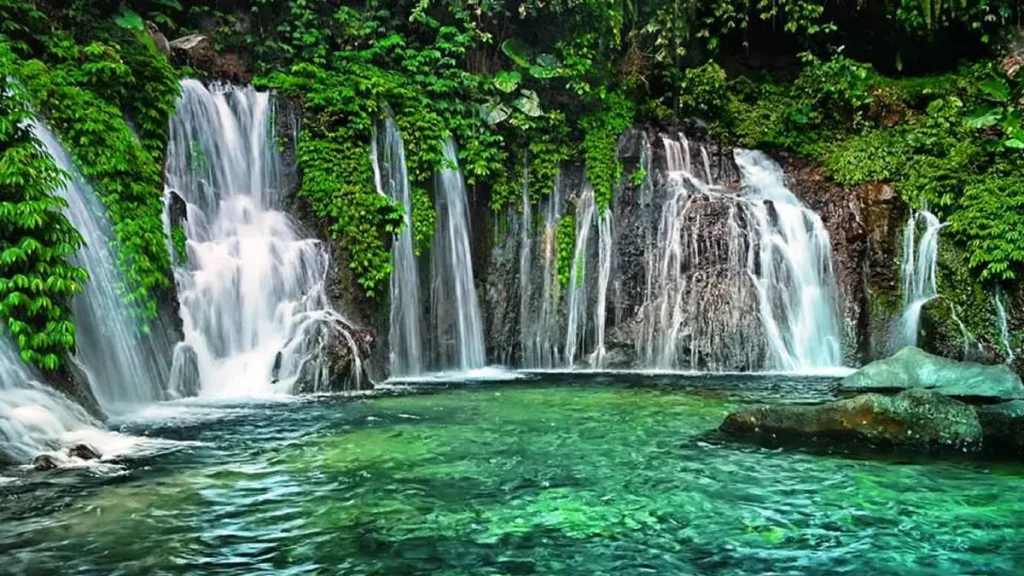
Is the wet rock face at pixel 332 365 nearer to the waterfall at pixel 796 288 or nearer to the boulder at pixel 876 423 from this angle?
the boulder at pixel 876 423

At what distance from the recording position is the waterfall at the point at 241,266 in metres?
10.4

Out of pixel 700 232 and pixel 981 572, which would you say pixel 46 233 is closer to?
pixel 981 572

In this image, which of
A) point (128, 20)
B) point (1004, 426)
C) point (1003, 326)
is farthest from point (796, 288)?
point (128, 20)

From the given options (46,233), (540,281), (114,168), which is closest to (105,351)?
(46,233)

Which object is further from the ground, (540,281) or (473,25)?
(473,25)

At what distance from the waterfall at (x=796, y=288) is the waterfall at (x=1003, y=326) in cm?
259

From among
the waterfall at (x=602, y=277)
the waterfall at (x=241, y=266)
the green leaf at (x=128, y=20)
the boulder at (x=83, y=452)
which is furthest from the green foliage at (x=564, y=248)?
the boulder at (x=83, y=452)

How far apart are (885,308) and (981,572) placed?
11.2 metres

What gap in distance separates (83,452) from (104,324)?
322 cm

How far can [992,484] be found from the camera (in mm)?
5516

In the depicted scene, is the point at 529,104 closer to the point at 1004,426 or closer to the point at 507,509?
the point at 1004,426

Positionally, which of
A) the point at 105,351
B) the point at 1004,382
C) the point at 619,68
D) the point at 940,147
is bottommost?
the point at 1004,382

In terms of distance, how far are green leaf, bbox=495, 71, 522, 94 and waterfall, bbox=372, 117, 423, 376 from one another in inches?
114

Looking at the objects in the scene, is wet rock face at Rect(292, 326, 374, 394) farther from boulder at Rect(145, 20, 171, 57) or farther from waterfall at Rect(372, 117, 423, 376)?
boulder at Rect(145, 20, 171, 57)
